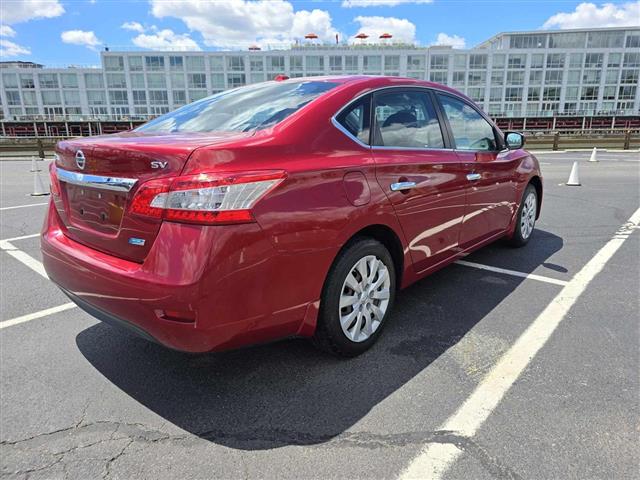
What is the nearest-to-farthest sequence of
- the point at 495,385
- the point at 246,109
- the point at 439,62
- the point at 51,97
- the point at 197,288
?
1. the point at 197,288
2. the point at 495,385
3. the point at 246,109
4. the point at 439,62
5. the point at 51,97

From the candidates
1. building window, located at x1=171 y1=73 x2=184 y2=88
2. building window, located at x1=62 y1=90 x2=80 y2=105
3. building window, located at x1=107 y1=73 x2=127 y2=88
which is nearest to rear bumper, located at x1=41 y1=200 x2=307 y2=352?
building window, located at x1=171 y1=73 x2=184 y2=88

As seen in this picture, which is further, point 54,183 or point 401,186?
point 401,186

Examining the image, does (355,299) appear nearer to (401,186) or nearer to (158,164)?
(401,186)

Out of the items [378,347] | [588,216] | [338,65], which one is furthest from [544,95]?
[378,347]

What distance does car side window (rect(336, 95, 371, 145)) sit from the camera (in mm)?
2859

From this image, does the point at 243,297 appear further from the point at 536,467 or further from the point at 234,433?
the point at 536,467

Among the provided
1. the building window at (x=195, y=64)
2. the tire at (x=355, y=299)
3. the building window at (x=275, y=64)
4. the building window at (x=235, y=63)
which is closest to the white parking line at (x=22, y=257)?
the tire at (x=355, y=299)

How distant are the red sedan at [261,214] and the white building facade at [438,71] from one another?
76.2m

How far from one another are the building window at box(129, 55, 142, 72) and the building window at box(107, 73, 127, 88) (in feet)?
7.42

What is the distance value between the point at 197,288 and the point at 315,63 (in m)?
80.3

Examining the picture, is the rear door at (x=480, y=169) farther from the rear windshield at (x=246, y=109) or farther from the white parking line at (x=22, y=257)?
the white parking line at (x=22, y=257)

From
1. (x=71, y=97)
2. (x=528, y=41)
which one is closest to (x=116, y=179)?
(x=528, y=41)

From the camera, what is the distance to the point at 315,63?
3022 inches

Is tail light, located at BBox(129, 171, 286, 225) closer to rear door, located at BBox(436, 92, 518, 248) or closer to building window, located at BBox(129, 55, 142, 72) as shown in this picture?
rear door, located at BBox(436, 92, 518, 248)
